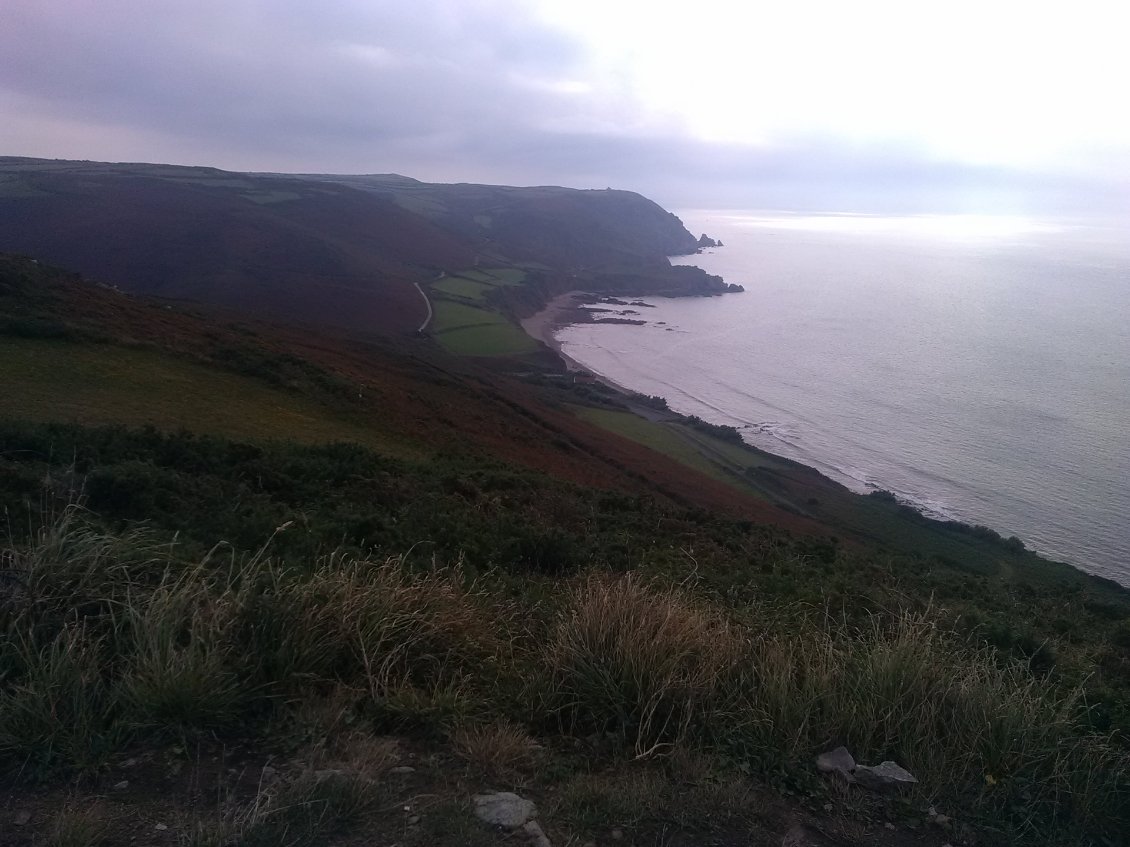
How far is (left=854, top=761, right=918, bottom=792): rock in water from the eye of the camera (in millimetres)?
3328

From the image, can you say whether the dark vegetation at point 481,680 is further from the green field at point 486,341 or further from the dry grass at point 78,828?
the green field at point 486,341

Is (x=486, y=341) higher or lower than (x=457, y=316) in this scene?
lower

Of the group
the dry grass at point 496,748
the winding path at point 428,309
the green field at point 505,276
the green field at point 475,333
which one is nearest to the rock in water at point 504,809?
the dry grass at point 496,748

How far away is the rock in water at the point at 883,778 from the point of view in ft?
10.9

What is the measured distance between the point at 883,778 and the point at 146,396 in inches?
533

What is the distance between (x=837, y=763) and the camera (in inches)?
135

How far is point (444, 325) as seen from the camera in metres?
52.1

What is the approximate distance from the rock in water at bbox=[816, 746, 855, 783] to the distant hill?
40.1 meters

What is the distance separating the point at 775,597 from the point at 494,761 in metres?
4.20

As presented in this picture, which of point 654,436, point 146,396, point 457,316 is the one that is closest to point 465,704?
point 146,396

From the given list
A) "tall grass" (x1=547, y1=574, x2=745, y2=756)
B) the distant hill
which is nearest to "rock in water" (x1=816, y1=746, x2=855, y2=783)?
"tall grass" (x1=547, y1=574, x2=745, y2=756)

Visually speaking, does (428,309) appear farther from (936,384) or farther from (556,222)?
(556,222)

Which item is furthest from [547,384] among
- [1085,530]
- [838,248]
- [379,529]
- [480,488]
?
[838,248]

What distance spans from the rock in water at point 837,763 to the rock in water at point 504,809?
1352mm
